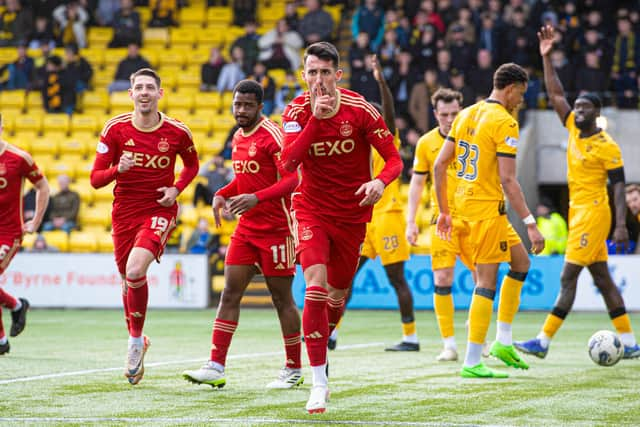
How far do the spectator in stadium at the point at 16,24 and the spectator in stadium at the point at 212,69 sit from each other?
4.70 meters

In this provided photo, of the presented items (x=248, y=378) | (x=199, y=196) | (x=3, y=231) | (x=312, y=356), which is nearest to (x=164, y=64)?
(x=199, y=196)

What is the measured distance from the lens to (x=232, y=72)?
24.2m

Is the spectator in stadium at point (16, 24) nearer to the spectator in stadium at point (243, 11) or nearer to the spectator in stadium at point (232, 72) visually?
the spectator in stadium at point (243, 11)

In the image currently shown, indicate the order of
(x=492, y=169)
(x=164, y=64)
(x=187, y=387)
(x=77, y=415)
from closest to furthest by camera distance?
(x=77, y=415) < (x=187, y=387) < (x=492, y=169) < (x=164, y=64)

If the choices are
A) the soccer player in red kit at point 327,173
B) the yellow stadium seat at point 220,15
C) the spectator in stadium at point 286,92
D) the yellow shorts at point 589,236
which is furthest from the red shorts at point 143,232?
the yellow stadium seat at point 220,15

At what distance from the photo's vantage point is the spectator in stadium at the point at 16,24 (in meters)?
26.4

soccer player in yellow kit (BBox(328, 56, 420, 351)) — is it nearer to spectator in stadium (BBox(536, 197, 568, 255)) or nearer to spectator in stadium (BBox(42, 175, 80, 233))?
spectator in stadium (BBox(536, 197, 568, 255))

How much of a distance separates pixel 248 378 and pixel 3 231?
350cm

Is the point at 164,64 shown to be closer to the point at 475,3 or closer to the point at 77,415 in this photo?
the point at 475,3

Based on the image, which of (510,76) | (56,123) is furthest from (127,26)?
(510,76)

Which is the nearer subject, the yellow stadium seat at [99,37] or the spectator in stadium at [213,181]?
the spectator in stadium at [213,181]

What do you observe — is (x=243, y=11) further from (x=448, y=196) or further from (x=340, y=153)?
(x=340, y=153)

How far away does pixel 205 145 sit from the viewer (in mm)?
23750

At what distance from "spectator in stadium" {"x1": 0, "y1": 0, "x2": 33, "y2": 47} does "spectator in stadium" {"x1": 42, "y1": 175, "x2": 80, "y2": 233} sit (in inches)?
240
